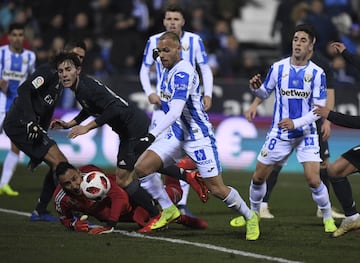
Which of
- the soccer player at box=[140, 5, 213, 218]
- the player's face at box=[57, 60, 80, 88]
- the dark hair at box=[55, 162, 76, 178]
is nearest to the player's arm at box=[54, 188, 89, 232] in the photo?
the dark hair at box=[55, 162, 76, 178]

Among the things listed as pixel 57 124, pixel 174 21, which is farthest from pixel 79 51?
pixel 57 124

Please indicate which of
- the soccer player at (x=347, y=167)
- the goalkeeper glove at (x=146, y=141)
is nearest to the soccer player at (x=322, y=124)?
the soccer player at (x=347, y=167)

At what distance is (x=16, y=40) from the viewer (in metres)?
15.1

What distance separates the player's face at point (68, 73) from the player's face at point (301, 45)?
237 cm

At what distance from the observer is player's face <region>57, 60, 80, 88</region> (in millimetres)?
10781

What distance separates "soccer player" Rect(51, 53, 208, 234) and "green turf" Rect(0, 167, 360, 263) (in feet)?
1.56

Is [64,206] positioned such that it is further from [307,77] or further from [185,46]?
[307,77]

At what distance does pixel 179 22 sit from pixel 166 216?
2787 millimetres

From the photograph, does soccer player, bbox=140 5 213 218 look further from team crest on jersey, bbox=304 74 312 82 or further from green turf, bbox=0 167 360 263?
team crest on jersey, bbox=304 74 312 82

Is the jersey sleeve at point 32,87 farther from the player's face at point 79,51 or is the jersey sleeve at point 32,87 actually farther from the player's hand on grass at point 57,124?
the player's hand on grass at point 57,124

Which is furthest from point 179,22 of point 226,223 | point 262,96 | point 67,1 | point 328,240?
point 67,1

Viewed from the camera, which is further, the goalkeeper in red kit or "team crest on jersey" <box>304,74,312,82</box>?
"team crest on jersey" <box>304,74,312,82</box>

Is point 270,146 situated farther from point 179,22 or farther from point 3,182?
point 3,182

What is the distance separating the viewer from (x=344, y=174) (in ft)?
34.3
